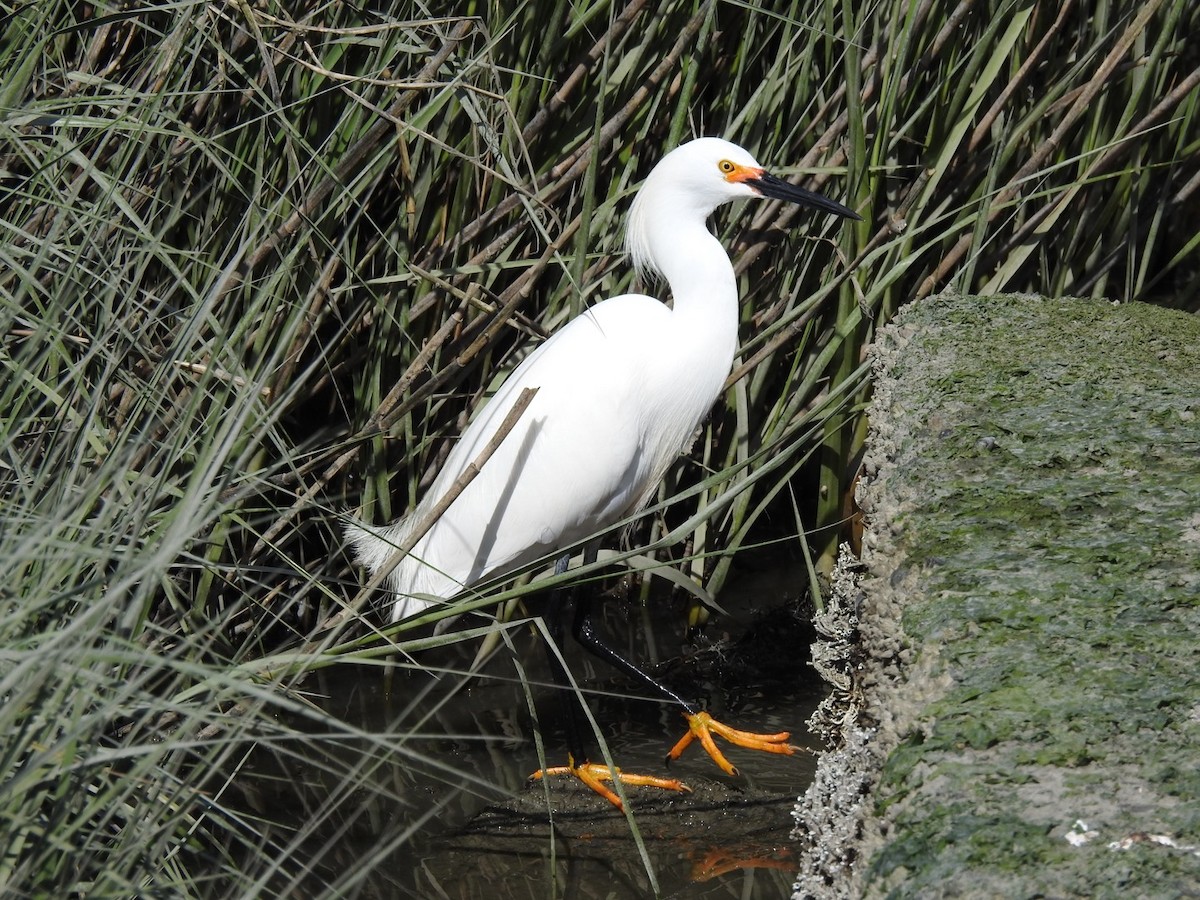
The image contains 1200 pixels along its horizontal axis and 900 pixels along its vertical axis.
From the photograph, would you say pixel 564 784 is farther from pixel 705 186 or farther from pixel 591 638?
pixel 705 186

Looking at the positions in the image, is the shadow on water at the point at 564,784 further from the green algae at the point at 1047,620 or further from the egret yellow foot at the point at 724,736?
the green algae at the point at 1047,620

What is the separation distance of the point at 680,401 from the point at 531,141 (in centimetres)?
69

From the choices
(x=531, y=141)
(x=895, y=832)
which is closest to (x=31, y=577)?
(x=895, y=832)

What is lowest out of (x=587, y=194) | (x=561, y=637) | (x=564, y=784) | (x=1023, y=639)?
(x=564, y=784)

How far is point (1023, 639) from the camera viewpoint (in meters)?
1.23

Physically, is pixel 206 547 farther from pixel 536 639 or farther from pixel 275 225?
pixel 536 639

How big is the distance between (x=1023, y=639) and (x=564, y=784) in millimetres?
1639

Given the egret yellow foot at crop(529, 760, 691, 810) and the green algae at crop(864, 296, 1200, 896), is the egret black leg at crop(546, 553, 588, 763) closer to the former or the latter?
the egret yellow foot at crop(529, 760, 691, 810)

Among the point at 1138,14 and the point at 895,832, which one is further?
the point at 1138,14

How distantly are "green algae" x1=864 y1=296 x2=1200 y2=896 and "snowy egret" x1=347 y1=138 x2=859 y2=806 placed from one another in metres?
0.73

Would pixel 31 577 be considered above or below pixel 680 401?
above

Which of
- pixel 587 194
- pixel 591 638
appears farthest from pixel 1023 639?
pixel 591 638

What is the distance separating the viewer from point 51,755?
888 mm

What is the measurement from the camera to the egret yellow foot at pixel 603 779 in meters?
2.52
